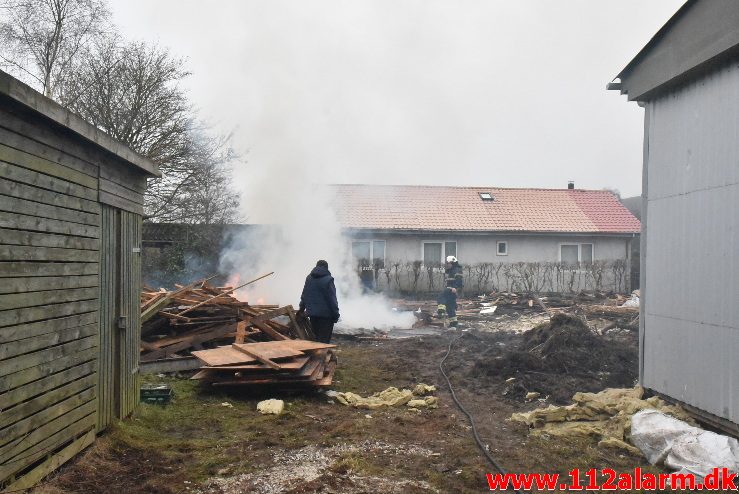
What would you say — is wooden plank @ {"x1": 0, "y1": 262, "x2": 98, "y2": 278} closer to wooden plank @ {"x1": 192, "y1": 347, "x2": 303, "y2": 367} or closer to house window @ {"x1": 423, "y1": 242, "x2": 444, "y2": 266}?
wooden plank @ {"x1": 192, "y1": 347, "x2": 303, "y2": 367}

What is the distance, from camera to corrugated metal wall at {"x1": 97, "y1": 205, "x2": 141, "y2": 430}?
5.99 metres

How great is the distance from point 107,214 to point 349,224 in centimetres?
1914

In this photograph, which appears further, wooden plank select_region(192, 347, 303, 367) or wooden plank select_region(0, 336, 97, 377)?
wooden plank select_region(192, 347, 303, 367)

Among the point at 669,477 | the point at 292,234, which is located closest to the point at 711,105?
the point at 669,477

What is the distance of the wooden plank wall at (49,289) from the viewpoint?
4.21 m

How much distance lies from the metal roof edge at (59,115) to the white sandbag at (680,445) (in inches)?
248

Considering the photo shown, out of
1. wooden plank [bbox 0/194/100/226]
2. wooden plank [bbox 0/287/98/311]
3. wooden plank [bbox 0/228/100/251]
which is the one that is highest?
wooden plank [bbox 0/194/100/226]

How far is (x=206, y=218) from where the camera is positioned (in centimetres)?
2183

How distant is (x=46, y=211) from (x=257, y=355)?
4.24 m

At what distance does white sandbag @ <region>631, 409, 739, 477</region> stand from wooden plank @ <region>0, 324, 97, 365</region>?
5.77 m

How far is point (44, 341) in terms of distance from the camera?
4.73m

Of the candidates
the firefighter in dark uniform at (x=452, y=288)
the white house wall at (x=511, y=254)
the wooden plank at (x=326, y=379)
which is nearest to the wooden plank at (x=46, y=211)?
the wooden plank at (x=326, y=379)

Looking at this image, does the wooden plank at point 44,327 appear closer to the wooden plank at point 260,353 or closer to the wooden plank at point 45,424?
the wooden plank at point 45,424

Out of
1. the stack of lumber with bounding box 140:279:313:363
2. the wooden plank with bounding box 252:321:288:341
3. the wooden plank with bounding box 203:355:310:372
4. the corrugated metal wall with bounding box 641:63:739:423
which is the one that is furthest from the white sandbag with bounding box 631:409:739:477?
the stack of lumber with bounding box 140:279:313:363
